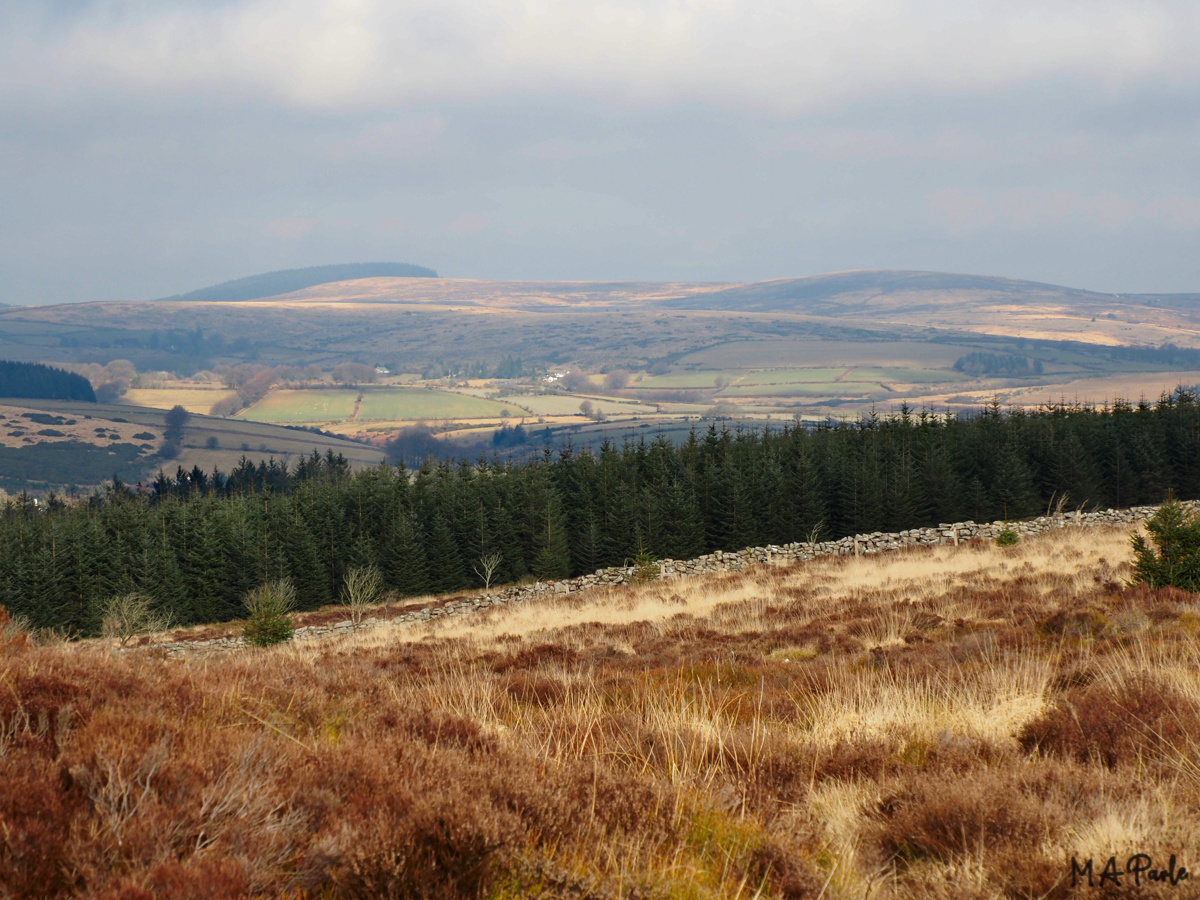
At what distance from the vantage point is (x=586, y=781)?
14.1 ft

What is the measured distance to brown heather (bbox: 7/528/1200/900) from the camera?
3.26 m

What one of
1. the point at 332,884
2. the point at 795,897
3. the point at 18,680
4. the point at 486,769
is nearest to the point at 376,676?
the point at 18,680

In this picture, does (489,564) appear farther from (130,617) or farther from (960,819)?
(960,819)

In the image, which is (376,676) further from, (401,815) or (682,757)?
(401,815)

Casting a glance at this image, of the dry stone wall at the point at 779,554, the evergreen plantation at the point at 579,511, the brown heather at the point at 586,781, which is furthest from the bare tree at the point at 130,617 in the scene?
the brown heather at the point at 586,781

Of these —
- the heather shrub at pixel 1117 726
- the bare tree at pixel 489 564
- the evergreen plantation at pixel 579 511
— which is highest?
the heather shrub at pixel 1117 726

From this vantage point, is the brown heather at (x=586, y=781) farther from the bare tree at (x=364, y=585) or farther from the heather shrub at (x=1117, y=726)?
the bare tree at (x=364, y=585)
